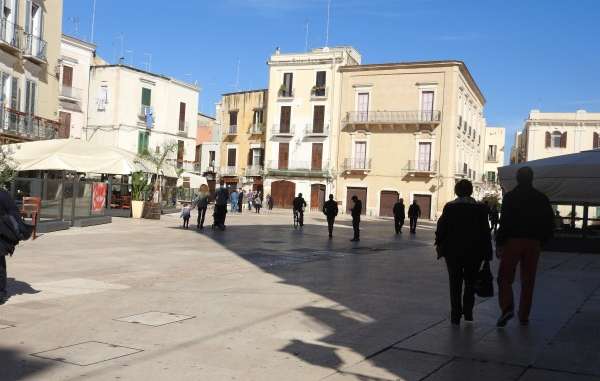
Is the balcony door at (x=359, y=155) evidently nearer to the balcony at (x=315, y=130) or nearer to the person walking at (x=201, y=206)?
the balcony at (x=315, y=130)

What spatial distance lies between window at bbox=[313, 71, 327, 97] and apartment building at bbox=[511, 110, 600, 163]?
85.6ft

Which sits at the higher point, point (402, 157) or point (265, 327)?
point (402, 157)

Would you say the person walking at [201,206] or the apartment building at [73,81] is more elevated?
the apartment building at [73,81]

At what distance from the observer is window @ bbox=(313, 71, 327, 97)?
52.4 meters

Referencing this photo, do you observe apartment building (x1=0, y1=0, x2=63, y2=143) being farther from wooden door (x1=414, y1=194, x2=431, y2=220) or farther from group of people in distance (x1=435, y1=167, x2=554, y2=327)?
wooden door (x1=414, y1=194, x2=431, y2=220)

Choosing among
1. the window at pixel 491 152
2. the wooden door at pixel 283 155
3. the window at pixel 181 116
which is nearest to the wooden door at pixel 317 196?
the wooden door at pixel 283 155

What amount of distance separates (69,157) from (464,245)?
47.6ft

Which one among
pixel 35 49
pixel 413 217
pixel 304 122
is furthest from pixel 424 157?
pixel 35 49

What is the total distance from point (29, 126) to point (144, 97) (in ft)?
83.7

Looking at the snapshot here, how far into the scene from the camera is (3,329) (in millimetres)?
5789

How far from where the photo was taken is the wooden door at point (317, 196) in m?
52.3

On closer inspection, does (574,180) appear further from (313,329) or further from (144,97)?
(144,97)

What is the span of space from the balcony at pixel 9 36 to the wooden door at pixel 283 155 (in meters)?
32.1

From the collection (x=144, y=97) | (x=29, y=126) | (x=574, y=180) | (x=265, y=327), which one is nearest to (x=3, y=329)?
(x=265, y=327)
